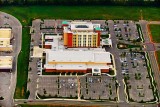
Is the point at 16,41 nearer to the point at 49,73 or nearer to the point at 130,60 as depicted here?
the point at 49,73

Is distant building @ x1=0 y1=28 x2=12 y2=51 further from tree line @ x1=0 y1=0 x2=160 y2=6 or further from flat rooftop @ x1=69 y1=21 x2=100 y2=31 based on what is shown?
tree line @ x1=0 y1=0 x2=160 y2=6

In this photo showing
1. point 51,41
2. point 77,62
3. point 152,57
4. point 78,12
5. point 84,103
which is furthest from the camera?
point 78,12

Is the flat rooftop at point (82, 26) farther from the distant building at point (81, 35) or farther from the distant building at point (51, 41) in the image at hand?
the distant building at point (51, 41)

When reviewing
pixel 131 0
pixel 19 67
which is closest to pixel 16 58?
pixel 19 67

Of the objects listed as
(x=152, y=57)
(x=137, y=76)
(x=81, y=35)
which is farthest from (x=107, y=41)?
(x=137, y=76)

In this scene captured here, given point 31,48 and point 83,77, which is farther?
point 31,48

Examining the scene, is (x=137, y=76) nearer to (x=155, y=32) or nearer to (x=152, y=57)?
(x=152, y=57)
